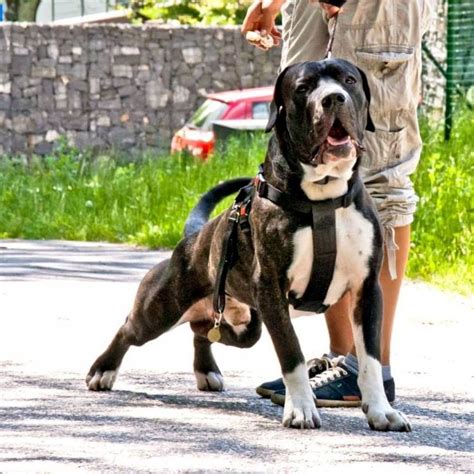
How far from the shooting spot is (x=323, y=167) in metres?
5.97

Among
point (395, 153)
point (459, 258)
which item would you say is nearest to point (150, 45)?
point (459, 258)

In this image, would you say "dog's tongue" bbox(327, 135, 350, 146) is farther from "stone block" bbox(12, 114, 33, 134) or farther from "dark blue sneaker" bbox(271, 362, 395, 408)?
"stone block" bbox(12, 114, 33, 134)

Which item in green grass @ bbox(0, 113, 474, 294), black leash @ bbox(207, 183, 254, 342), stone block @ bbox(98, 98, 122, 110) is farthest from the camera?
stone block @ bbox(98, 98, 122, 110)

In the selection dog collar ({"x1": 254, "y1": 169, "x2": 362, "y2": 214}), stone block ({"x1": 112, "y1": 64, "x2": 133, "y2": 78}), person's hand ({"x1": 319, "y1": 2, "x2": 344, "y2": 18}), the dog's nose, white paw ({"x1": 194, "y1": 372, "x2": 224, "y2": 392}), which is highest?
person's hand ({"x1": 319, "y1": 2, "x2": 344, "y2": 18})

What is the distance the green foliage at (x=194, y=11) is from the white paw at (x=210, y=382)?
2680 centimetres

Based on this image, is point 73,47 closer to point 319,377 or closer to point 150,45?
point 150,45

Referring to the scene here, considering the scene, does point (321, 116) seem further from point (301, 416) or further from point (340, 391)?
point (340, 391)

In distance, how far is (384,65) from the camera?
262 inches

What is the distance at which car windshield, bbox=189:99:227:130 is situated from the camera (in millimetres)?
22328

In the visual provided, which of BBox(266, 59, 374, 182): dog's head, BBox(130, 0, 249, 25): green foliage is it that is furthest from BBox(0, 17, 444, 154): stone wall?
BBox(266, 59, 374, 182): dog's head

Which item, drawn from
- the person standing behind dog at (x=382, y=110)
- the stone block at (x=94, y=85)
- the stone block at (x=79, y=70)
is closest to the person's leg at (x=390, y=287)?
the person standing behind dog at (x=382, y=110)

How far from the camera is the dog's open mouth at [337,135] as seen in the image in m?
5.90

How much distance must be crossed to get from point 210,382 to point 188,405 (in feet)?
1.29

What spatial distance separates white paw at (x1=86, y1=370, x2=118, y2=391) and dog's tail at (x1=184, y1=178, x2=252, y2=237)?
0.64 meters
